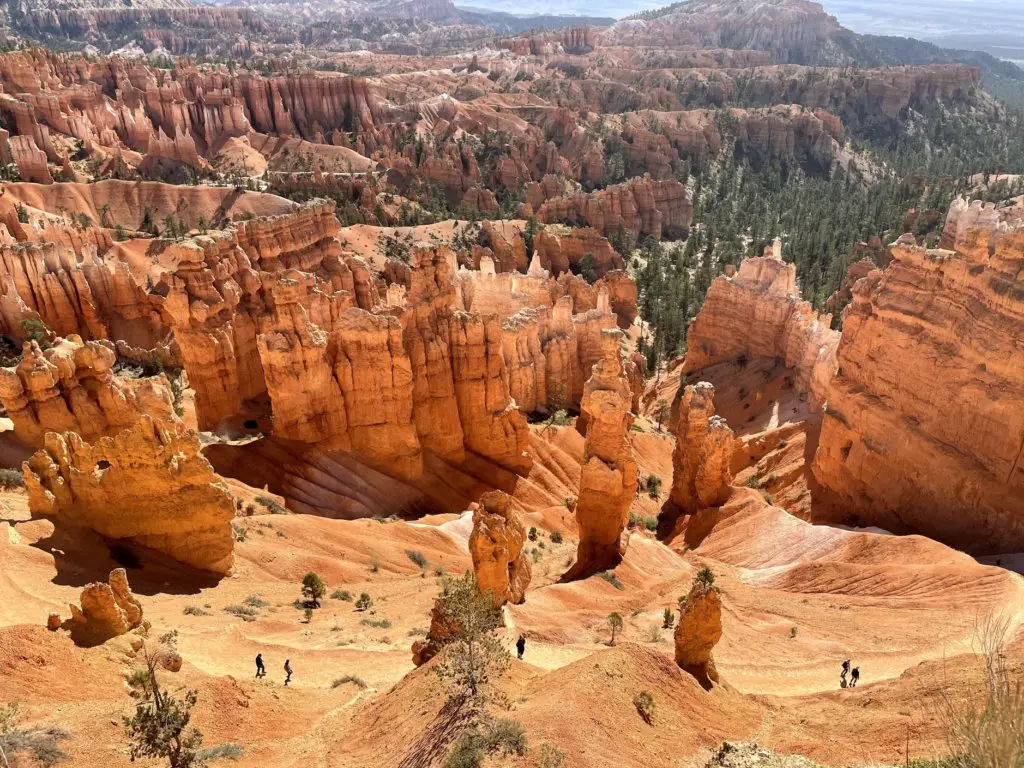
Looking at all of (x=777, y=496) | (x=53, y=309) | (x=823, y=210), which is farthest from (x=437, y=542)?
(x=823, y=210)

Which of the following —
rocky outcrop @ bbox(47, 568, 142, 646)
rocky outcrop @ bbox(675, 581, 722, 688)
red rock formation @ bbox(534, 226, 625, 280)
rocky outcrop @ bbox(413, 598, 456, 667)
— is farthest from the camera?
red rock formation @ bbox(534, 226, 625, 280)

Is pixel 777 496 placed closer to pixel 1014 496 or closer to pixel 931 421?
pixel 931 421

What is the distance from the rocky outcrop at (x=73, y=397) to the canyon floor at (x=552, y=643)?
3.83 meters

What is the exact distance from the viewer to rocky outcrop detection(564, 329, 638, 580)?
90.1ft

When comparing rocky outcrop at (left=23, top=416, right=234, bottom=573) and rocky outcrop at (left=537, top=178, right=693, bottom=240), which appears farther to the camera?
rocky outcrop at (left=537, top=178, right=693, bottom=240)

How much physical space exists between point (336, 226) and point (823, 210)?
72.4 metres

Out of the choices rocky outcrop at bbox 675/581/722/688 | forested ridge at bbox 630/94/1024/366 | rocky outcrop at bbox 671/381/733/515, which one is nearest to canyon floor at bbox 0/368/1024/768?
rocky outcrop at bbox 675/581/722/688

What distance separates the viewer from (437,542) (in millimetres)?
28000

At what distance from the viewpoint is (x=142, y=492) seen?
2114cm

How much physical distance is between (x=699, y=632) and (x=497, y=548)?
585 cm

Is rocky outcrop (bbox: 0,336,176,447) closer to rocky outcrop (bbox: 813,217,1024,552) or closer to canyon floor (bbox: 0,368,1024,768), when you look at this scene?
canyon floor (bbox: 0,368,1024,768)

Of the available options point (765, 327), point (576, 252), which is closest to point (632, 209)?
point (576, 252)

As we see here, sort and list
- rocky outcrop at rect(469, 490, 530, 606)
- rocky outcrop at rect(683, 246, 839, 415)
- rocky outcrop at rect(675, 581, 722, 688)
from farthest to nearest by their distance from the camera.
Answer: rocky outcrop at rect(683, 246, 839, 415) < rocky outcrop at rect(469, 490, 530, 606) < rocky outcrop at rect(675, 581, 722, 688)

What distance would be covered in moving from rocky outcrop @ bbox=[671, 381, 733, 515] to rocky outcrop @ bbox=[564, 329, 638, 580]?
5.64 metres
